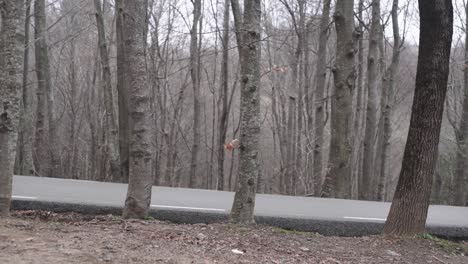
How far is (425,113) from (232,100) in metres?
19.8

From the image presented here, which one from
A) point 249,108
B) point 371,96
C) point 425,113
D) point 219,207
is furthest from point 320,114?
point 249,108

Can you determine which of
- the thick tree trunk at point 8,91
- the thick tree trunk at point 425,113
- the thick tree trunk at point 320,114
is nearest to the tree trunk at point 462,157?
the thick tree trunk at point 320,114

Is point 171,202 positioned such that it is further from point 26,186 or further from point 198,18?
point 198,18

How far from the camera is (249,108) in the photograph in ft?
19.9

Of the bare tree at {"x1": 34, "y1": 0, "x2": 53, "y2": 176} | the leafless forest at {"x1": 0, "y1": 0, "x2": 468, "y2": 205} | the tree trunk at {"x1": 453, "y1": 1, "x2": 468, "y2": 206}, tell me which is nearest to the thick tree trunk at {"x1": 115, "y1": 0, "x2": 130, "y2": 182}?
the leafless forest at {"x1": 0, "y1": 0, "x2": 468, "y2": 205}

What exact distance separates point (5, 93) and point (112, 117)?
936 centimetres

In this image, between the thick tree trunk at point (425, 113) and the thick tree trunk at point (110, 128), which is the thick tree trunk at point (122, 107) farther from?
the thick tree trunk at point (425, 113)

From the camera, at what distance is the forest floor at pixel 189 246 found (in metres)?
4.36

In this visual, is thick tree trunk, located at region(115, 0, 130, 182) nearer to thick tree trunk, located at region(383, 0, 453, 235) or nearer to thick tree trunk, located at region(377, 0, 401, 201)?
thick tree trunk, located at region(383, 0, 453, 235)

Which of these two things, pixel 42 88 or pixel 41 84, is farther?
pixel 41 84

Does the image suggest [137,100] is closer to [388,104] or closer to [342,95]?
[342,95]

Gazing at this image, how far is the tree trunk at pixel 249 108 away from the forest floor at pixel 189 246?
554 millimetres

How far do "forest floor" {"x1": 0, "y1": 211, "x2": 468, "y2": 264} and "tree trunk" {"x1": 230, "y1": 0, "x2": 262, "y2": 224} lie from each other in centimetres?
55

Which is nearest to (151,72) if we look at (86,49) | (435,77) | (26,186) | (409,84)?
(86,49)
